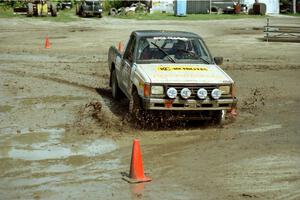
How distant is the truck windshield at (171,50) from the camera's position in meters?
11.2

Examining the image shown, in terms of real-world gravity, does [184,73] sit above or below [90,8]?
below

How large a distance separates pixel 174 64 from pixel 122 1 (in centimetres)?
5080

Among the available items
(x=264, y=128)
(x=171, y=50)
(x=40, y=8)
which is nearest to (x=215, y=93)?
(x=264, y=128)

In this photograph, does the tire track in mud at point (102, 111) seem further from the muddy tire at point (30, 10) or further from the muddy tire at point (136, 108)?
the muddy tire at point (30, 10)

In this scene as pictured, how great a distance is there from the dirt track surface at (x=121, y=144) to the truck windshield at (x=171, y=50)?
4.06 ft

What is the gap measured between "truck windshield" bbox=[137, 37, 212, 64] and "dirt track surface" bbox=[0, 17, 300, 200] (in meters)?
1.24

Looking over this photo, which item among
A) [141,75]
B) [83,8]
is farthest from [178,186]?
[83,8]

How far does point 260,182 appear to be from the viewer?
7.21 metres

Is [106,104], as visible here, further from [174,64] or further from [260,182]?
[260,182]

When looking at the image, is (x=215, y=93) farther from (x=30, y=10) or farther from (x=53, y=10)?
(x=30, y=10)

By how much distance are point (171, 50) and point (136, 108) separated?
1649 millimetres

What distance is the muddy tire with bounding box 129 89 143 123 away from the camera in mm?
10297

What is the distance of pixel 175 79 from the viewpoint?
10.0 meters

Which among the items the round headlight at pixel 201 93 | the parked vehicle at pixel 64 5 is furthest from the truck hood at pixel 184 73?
the parked vehicle at pixel 64 5
